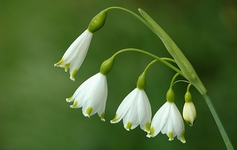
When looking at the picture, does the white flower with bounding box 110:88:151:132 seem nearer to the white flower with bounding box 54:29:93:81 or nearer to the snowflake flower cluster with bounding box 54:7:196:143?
the snowflake flower cluster with bounding box 54:7:196:143

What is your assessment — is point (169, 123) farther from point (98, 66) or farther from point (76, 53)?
point (98, 66)

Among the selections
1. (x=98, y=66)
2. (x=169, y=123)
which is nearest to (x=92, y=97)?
(x=169, y=123)

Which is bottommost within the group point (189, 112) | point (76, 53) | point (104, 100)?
point (189, 112)

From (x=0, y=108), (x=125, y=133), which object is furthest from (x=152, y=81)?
(x=0, y=108)

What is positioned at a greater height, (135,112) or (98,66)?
(98,66)

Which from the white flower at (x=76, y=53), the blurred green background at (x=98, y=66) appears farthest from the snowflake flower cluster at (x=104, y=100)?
the blurred green background at (x=98, y=66)
